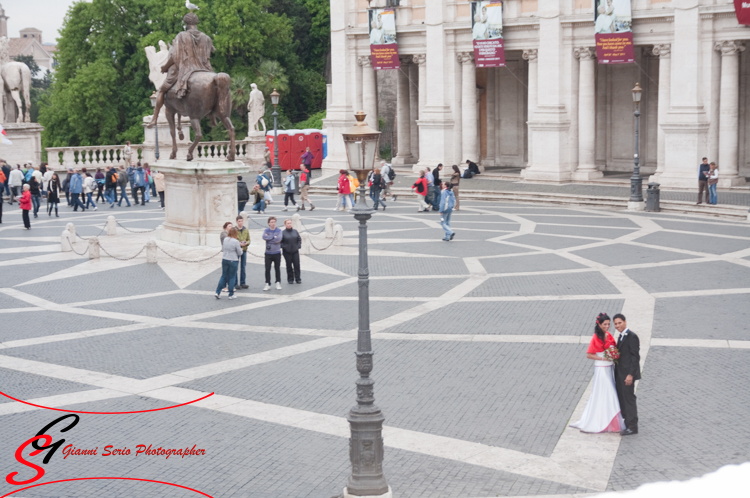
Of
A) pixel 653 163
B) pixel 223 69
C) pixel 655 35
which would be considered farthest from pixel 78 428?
pixel 223 69

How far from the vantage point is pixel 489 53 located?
40000 mm

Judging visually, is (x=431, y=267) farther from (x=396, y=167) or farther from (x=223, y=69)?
(x=223, y=69)

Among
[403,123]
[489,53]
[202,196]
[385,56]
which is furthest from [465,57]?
[202,196]

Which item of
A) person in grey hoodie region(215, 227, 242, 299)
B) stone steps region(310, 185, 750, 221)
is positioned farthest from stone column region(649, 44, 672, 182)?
person in grey hoodie region(215, 227, 242, 299)

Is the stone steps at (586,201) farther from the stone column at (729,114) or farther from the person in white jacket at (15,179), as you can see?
the person in white jacket at (15,179)

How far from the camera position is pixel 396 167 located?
46719 millimetres

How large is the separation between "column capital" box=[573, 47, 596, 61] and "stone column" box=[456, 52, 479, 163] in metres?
5.09

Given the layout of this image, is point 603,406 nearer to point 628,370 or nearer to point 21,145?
point 628,370

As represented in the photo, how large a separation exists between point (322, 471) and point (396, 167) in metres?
37.0

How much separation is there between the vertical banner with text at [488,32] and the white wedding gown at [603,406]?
29649mm

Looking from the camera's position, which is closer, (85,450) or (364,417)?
(364,417)

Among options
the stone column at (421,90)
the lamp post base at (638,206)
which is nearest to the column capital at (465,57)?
the stone column at (421,90)

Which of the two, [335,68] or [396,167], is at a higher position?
[335,68]

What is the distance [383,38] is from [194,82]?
20455 mm
